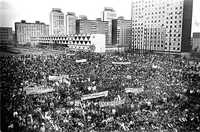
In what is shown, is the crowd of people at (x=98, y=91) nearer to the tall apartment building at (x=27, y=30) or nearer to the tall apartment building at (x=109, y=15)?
the tall apartment building at (x=27, y=30)

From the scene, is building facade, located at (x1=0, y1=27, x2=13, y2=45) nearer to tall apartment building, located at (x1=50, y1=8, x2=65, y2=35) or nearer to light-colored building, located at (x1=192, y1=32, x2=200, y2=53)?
tall apartment building, located at (x1=50, y1=8, x2=65, y2=35)

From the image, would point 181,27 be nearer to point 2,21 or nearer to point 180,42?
point 180,42

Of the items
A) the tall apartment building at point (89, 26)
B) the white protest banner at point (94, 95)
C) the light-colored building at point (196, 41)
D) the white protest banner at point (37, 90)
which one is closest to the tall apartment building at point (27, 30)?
the tall apartment building at point (89, 26)

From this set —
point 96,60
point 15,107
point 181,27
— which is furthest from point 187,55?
point 15,107

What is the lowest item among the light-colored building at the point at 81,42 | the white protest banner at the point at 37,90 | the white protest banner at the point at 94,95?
the white protest banner at the point at 94,95

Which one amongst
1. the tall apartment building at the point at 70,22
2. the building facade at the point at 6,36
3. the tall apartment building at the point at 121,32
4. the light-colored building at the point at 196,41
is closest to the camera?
the building facade at the point at 6,36
